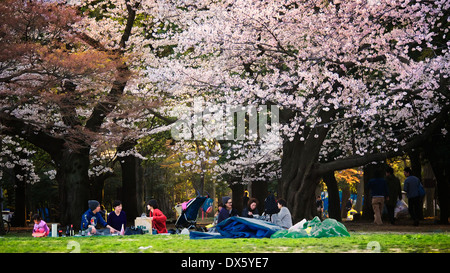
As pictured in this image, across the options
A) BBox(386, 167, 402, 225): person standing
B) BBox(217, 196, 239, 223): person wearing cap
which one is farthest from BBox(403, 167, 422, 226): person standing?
BBox(217, 196, 239, 223): person wearing cap

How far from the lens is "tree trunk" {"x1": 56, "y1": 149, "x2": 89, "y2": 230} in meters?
22.3

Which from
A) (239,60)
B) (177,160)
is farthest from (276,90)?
(177,160)

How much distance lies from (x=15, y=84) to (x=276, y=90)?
805cm

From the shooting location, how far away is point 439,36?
19.8 m

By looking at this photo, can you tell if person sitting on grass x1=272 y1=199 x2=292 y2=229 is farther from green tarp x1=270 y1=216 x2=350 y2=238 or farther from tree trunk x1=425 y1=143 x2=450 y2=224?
tree trunk x1=425 y1=143 x2=450 y2=224

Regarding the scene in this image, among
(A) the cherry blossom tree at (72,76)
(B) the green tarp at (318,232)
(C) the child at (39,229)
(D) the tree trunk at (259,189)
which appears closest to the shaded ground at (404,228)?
(B) the green tarp at (318,232)

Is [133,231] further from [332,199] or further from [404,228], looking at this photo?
[332,199]

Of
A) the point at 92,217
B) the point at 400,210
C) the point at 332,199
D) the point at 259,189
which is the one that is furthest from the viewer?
the point at 259,189

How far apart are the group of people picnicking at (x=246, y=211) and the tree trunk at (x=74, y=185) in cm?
386

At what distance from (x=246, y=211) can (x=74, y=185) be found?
790 cm

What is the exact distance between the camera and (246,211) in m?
17.6

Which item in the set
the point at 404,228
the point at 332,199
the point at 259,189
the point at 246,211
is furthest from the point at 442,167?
the point at 246,211
